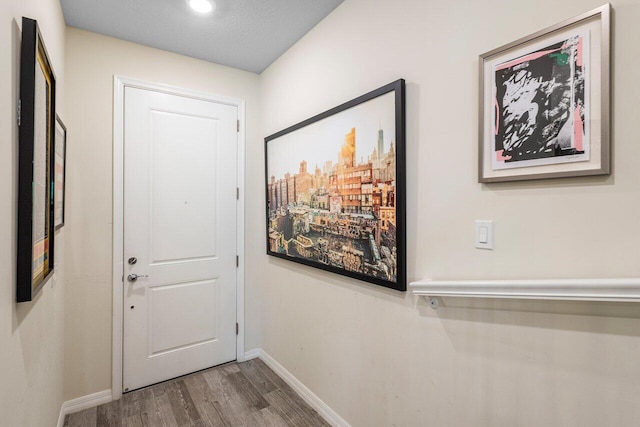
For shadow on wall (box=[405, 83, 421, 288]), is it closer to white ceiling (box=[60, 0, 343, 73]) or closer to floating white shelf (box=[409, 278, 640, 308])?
floating white shelf (box=[409, 278, 640, 308])

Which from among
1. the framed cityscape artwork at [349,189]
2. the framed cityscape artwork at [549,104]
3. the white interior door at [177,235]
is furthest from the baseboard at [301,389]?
the framed cityscape artwork at [549,104]

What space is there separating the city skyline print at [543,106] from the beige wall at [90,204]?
2.44 meters

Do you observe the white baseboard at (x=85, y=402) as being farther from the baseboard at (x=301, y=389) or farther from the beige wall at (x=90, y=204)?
the baseboard at (x=301, y=389)

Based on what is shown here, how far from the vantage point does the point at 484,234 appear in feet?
4.05

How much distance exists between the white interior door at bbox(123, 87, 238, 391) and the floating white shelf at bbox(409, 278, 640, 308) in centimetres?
191

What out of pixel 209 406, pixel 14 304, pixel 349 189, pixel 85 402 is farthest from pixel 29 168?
pixel 85 402

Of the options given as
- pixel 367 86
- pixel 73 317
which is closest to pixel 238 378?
pixel 73 317

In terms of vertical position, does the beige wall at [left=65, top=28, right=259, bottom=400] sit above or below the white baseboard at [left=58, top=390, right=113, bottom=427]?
above

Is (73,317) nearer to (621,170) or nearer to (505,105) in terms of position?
(505,105)

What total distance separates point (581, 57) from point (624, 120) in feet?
0.76

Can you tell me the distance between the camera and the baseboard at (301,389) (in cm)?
199

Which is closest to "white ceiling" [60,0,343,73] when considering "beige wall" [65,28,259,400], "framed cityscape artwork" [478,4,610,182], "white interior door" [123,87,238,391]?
"beige wall" [65,28,259,400]

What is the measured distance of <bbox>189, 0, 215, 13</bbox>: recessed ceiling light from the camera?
6.23ft

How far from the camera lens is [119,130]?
2.32 m
